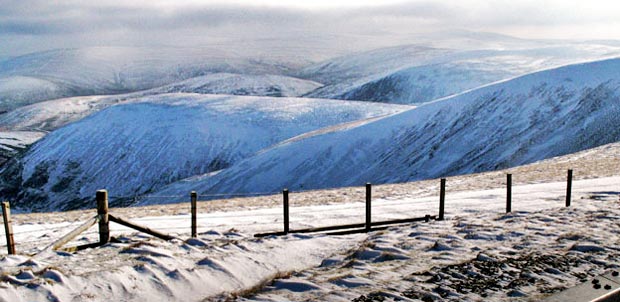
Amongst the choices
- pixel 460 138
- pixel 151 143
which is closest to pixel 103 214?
pixel 460 138

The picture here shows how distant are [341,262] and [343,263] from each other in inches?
3.8

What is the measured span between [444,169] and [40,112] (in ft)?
550

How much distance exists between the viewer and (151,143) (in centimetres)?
7794

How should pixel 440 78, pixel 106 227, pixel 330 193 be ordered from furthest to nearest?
pixel 440 78, pixel 330 193, pixel 106 227

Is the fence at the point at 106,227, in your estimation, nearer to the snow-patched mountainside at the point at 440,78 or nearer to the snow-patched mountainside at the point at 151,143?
the snow-patched mountainside at the point at 151,143

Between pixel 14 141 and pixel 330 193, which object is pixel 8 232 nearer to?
pixel 330 193

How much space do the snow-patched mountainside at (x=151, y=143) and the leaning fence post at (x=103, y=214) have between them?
49.7 meters

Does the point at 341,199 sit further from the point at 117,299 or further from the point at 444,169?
the point at 444,169

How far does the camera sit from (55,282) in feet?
25.5

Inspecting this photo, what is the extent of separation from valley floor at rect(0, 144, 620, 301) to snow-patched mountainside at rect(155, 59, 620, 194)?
3516cm

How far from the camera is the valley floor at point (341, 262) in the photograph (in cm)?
778

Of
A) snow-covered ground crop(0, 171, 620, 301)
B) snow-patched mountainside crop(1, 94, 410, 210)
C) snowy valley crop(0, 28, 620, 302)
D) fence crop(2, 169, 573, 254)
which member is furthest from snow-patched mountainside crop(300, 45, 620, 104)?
snow-covered ground crop(0, 171, 620, 301)

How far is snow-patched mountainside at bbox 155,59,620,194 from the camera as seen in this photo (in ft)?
160

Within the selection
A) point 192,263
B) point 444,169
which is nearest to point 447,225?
point 192,263
